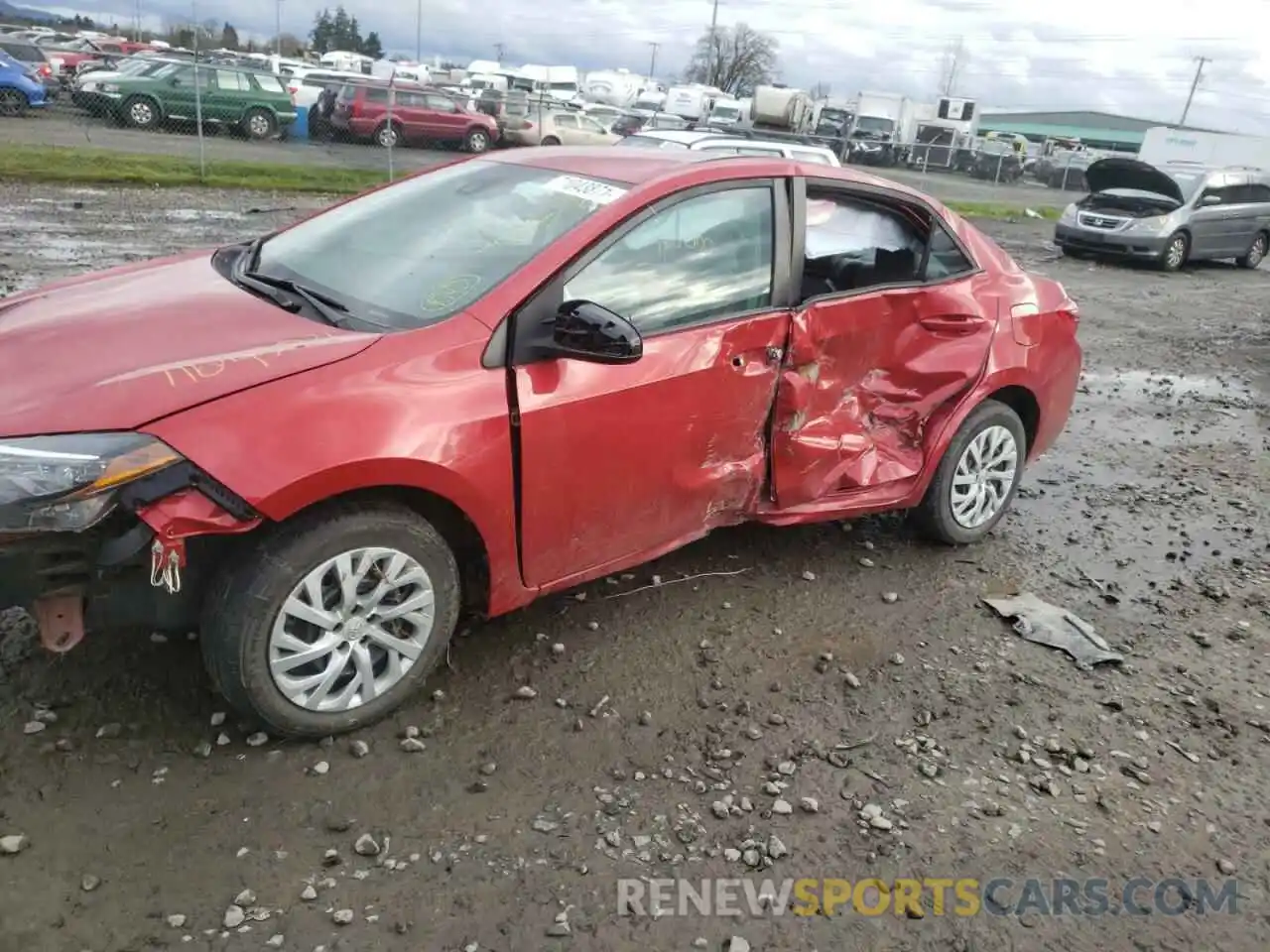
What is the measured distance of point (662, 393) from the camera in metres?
3.35

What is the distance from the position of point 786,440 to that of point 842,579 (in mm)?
837

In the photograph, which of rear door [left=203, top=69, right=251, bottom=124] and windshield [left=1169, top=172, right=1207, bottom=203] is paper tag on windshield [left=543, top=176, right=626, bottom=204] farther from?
rear door [left=203, top=69, right=251, bottom=124]

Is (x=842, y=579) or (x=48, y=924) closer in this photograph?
(x=48, y=924)

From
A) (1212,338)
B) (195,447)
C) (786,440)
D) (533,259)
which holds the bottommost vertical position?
(1212,338)

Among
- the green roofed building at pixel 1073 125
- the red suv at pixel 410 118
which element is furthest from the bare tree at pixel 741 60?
the red suv at pixel 410 118

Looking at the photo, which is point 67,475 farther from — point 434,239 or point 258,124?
point 258,124

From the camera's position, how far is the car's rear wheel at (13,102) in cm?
2009

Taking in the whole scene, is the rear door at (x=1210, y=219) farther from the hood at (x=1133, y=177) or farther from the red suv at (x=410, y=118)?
the red suv at (x=410, y=118)

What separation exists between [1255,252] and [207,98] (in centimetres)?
2076

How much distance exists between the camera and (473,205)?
3.62 metres

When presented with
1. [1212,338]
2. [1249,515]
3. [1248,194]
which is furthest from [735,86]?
[1249,515]

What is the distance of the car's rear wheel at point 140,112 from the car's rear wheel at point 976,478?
20883mm

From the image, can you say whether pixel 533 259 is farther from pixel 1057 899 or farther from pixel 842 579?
pixel 1057 899

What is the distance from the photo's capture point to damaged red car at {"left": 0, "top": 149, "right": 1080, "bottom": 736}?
2564mm
